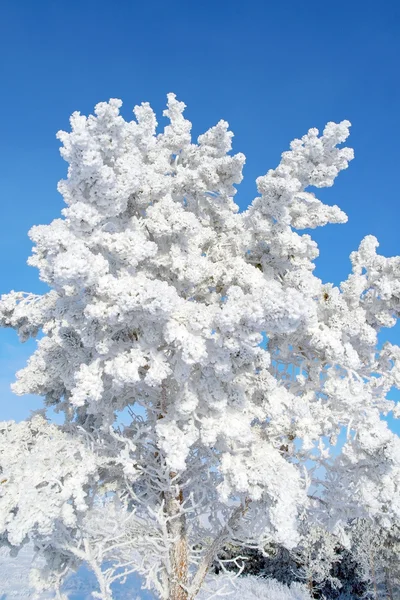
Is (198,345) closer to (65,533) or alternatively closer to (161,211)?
(161,211)

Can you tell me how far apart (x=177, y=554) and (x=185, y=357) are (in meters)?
4.82

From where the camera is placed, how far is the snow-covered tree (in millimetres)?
6781

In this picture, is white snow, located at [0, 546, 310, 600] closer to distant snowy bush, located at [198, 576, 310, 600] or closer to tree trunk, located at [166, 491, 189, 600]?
distant snowy bush, located at [198, 576, 310, 600]

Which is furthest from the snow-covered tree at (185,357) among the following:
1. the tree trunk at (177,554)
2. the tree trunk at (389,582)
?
the tree trunk at (389,582)

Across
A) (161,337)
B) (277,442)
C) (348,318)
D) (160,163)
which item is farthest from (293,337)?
(160,163)

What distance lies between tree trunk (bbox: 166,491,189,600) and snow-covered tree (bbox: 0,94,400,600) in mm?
28

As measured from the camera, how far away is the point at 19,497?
7840mm

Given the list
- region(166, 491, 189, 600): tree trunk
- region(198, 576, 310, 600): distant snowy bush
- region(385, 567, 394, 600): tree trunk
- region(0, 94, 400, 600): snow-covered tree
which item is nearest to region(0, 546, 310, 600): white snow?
region(198, 576, 310, 600): distant snowy bush

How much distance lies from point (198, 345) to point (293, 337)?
9.70 ft

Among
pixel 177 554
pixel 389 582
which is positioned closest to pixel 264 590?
pixel 389 582

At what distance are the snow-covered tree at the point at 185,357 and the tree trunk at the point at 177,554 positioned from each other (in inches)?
1.1

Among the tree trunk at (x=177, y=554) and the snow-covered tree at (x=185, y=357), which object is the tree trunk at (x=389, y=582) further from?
the tree trunk at (x=177, y=554)

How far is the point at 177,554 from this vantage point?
8867 millimetres

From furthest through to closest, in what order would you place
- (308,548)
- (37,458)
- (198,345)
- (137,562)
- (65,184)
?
(308,548) → (137,562) → (37,458) → (65,184) → (198,345)
